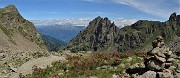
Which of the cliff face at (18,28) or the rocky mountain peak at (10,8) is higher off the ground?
the rocky mountain peak at (10,8)

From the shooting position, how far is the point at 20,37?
97875 mm

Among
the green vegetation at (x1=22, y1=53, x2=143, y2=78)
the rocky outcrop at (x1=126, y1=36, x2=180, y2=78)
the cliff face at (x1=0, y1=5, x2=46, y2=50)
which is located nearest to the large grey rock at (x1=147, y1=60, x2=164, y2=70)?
the rocky outcrop at (x1=126, y1=36, x2=180, y2=78)

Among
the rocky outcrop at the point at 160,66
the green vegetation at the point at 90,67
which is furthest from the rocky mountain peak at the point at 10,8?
the rocky outcrop at the point at 160,66

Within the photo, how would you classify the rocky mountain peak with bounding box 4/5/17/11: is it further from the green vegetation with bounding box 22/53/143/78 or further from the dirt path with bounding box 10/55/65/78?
the green vegetation with bounding box 22/53/143/78

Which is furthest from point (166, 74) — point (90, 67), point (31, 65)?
point (31, 65)

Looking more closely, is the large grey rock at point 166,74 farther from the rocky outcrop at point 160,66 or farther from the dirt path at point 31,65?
the dirt path at point 31,65

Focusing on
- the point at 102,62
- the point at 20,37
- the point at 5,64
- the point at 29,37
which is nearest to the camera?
the point at 102,62

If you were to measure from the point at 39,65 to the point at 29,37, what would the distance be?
252ft

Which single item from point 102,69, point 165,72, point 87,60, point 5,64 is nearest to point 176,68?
point 165,72

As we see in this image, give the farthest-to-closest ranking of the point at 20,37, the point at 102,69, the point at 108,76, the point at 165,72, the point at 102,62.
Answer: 1. the point at 20,37
2. the point at 102,62
3. the point at 102,69
4. the point at 108,76
5. the point at 165,72

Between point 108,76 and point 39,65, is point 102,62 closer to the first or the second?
point 108,76

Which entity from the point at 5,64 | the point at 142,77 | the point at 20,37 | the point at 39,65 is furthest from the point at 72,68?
the point at 20,37

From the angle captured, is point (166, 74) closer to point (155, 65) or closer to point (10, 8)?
point (155, 65)

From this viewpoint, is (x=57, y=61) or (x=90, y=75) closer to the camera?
(x=90, y=75)
